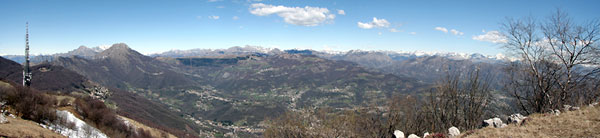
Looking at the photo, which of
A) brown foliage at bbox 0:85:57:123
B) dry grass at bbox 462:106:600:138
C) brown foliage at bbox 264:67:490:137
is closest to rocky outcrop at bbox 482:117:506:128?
dry grass at bbox 462:106:600:138

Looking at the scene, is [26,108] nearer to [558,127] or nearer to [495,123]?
[495,123]

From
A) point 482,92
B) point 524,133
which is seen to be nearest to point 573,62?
point 482,92

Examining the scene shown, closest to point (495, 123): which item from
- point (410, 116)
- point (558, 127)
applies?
point (558, 127)

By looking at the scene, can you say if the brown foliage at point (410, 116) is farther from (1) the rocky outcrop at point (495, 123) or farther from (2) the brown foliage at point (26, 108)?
(2) the brown foliage at point (26, 108)

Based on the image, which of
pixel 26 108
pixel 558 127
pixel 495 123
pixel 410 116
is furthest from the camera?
pixel 26 108

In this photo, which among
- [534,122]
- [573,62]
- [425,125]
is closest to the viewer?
[534,122]

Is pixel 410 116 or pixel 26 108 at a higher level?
pixel 410 116

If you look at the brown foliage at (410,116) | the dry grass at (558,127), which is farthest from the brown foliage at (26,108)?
the dry grass at (558,127)

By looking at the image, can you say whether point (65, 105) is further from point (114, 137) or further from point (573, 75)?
point (573, 75)
